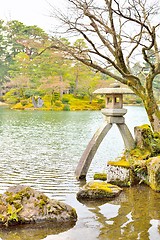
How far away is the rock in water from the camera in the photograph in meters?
4.68

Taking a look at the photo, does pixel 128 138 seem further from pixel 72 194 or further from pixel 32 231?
pixel 32 231

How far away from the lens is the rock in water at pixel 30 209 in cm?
468

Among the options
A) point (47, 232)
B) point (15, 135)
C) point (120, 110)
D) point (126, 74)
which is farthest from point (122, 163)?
point (15, 135)

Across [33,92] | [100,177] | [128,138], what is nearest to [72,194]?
[100,177]

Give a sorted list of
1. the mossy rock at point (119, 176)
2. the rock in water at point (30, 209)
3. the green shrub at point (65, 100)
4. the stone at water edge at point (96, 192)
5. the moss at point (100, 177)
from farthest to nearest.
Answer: the green shrub at point (65, 100) → the moss at point (100, 177) → the mossy rock at point (119, 176) → the stone at water edge at point (96, 192) → the rock in water at point (30, 209)

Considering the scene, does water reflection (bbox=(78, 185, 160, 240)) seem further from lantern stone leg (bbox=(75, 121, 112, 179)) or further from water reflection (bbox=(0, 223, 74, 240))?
lantern stone leg (bbox=(75, 121, 112, 179))

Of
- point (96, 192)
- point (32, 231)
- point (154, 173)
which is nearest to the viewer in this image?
point (32, 231)

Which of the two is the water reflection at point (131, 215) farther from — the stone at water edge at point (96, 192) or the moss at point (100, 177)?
the moss at point (100, 177)

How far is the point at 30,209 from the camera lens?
15.8 ft

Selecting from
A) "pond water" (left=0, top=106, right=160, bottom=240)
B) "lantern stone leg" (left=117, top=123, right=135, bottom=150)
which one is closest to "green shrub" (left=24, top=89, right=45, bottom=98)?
"pond water" (left=0, top=106, right=160, bottom=240)

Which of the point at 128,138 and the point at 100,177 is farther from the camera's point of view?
the point at 100,177

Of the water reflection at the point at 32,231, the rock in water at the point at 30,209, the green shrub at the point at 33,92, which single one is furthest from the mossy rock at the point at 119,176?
the green shrub at the point at 33,92

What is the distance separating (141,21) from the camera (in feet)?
25.4

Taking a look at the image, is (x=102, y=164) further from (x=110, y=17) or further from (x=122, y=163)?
(x=110, y=17)
